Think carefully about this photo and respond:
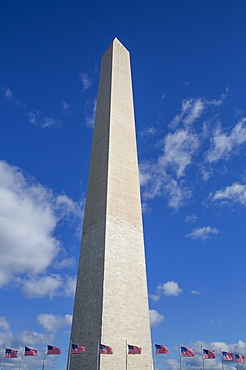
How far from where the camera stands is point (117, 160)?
104 ft

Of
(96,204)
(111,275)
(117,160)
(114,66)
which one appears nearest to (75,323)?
(111,275)

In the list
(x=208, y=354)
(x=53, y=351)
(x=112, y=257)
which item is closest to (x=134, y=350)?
(x=53, y=351)

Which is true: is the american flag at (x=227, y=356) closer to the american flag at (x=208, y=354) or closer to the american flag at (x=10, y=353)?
the american flag at (x=208, y=354)

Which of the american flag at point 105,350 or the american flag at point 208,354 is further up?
the american flag at point 208,354

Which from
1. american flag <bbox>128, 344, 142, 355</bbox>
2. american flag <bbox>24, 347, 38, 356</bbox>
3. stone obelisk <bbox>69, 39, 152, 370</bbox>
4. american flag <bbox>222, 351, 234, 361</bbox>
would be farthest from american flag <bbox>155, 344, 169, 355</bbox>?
american flag <bbox>24, 347, 38, 356</bbox>

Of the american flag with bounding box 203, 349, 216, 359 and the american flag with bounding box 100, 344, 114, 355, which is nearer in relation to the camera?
the american flag with bounding box 100, 344, 114, 355

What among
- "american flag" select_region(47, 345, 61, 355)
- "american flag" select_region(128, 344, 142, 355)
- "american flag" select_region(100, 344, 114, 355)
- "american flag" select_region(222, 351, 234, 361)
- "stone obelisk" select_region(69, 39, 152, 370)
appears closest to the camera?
"american flag" select_region(100, 344, 114, 355)

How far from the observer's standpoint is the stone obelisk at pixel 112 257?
23562mm

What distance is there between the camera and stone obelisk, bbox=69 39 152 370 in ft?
77.3

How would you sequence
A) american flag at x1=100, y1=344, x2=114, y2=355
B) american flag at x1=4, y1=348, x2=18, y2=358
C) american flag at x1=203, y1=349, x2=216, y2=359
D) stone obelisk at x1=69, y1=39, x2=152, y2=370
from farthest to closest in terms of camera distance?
american flag at x1=203, y1=349, x2=216, y2=359 → american flag at x1=4, y1=348, x2=18, y2=358 → stone obelisk at x1=69, y1=39, x2=152, y2=370 → american flag at x1=100, y1=344, x2=114, y2=355

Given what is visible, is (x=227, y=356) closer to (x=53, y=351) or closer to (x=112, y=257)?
(x=112, y=257)

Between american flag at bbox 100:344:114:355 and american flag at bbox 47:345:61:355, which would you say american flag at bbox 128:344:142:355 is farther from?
american flag at bbox 47:345:61:355

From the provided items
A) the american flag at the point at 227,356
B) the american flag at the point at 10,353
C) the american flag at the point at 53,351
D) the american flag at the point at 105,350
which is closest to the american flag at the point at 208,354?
the american flag at the point at 227,356

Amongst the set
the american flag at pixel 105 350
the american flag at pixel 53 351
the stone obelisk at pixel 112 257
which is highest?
the stone obelisk at pixel 112 257
